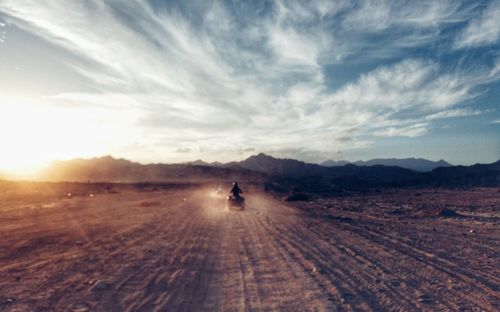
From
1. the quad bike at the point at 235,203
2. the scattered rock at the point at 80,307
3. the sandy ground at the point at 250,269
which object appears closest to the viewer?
the scattered rock at the point at 80,307

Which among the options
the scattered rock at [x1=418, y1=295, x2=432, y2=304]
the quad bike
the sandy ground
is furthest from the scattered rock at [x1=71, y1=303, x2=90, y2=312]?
the quad bike

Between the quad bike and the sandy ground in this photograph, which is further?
the quad bike

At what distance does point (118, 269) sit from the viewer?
10469mm

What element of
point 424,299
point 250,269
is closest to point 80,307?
point 250,269

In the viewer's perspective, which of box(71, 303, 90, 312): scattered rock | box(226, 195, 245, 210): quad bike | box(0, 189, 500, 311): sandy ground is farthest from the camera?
box(226, 195, 245, 210): quad bike

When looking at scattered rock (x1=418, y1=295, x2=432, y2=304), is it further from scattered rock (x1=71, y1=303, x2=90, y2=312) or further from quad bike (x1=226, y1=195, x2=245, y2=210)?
quad bike (x1=226, y1=195, x2=245, y2=210)

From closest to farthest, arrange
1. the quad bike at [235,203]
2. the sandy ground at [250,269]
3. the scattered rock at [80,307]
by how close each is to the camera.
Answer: the scattered rock at [80,307]
the sandy ground at [250,269]
the quad bike at [235,203]

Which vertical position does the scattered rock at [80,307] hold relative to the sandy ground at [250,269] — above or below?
below

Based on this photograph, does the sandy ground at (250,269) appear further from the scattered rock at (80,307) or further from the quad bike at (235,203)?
the quad bike at (235,203)

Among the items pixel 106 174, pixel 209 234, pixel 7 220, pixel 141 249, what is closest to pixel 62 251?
pixel 141 249

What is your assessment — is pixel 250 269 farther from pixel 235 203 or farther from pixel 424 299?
pixel 235 203

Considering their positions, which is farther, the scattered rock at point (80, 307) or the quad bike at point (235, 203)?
the quad bike at point (235, 203)

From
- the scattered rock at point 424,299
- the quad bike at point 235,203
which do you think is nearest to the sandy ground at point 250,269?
the scattered rock at point 424,299

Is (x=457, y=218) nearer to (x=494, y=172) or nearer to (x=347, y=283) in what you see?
(x=347, y=283)
